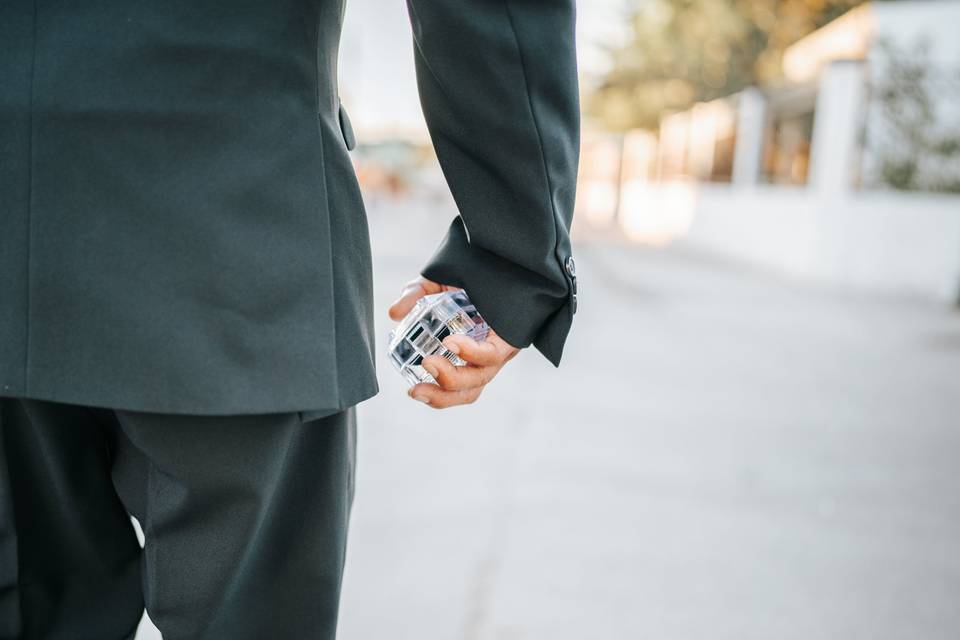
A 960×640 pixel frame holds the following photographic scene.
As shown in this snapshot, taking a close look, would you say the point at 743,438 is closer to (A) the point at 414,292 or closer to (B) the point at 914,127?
(A) the point at 414,292

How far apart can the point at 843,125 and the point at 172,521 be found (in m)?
10.2

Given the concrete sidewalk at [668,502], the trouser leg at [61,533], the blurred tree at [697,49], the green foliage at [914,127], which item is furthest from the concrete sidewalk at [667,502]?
the blurred tree at [697,49]

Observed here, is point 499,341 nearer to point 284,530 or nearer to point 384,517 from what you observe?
point 284,530

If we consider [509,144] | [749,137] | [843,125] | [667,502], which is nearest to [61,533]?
[509,144]

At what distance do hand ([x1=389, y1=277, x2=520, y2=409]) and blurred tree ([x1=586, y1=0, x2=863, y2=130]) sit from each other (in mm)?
28367

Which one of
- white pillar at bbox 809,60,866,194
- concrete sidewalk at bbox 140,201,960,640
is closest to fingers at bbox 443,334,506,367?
concrete sidewalk at bbox 140,201,960,640

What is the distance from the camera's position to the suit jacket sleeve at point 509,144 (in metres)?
0.99

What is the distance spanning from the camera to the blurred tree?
27.0m

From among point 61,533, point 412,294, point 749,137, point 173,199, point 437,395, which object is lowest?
point 61,533

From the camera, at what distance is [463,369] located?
1.18 m

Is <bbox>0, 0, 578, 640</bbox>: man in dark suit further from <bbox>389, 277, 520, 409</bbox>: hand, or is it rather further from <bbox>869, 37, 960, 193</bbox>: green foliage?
<bbox>869, 37, 960, 193</bbox>: green foliage

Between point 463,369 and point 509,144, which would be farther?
point 463,369

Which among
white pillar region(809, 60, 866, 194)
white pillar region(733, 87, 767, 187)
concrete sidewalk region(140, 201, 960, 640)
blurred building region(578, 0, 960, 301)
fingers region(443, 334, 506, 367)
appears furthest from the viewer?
white pillar region(733, 87, 767, 187)

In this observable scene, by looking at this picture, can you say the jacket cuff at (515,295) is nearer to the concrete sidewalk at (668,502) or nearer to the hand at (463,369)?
the hand at (463,369)
